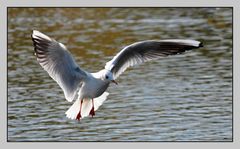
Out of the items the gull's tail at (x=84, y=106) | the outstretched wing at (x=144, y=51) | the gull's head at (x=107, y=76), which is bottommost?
the gull's tail at (x=84, y=106)

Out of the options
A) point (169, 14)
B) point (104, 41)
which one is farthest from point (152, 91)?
point (169, 14)

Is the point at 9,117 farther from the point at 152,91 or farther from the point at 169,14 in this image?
the point at 169,14

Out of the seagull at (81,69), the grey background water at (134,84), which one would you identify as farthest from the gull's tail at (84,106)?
the grey background water at (134,84)

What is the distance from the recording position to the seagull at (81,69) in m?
8.16

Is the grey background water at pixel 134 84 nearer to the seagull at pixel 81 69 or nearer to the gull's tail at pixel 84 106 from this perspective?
the gull's tail at pixel 84 106

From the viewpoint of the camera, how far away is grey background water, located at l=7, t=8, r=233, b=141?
30.0 ft

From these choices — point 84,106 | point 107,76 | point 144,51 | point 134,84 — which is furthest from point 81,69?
point 134,84

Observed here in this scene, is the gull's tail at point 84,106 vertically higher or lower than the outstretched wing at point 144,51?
lower

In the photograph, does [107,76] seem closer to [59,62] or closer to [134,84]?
[59,62]

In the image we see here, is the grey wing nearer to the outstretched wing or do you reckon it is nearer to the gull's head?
the gull's head

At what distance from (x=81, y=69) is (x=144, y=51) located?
84 centimetres

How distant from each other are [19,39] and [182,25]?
3889mm

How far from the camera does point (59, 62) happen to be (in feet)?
27.3

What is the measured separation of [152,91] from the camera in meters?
11.2
